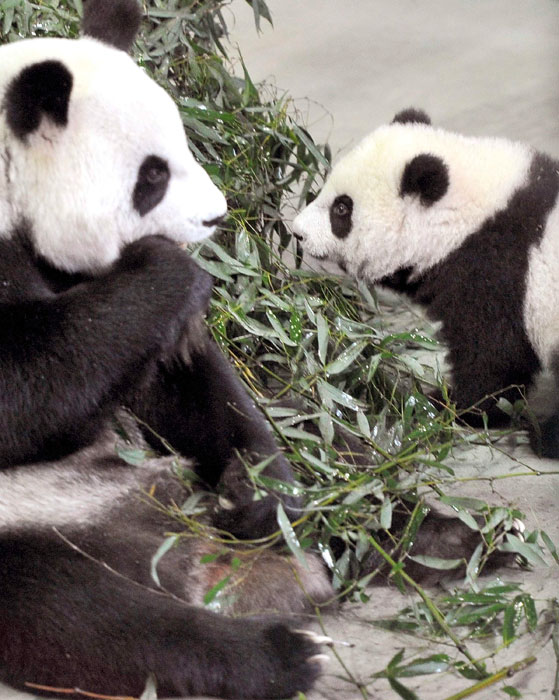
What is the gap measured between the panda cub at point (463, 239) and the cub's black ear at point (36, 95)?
1.60m

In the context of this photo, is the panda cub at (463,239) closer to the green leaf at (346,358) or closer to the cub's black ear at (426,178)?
the cub's black ear at (426,178)

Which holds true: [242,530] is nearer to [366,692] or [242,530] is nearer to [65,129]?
[366,692]

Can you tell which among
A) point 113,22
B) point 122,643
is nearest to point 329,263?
point 113,22

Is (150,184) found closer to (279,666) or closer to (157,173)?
(157,173)

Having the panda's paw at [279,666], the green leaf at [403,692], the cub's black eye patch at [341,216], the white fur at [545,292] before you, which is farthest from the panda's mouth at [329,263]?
the green leaf at [403,692]

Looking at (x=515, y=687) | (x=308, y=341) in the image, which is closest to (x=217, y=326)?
(x=308, y=341)

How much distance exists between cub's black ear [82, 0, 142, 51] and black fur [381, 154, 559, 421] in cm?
145

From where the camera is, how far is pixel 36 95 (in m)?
1.89

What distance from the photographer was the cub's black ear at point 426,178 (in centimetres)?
321

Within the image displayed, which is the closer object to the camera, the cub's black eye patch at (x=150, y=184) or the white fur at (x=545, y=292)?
the cub's black eye patch at (x=150, y=184)

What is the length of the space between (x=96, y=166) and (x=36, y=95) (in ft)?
0.65

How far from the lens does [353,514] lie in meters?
2.17

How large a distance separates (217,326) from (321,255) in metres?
0.95

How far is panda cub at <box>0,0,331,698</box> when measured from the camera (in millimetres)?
1749
